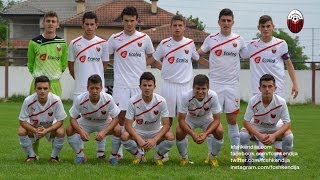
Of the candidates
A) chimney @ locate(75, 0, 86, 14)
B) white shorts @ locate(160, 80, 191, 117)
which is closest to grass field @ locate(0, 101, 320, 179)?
white shorts @ locate(160, 80, 191, 117)

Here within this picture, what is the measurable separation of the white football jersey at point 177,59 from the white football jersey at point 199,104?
0.72m

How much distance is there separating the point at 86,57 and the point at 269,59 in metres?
2.44

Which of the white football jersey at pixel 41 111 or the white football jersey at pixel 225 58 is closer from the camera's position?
the white football jersey at pixel 41 111

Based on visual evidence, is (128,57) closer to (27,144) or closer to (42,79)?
(42,79)

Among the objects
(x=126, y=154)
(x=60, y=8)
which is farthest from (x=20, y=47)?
(x=126, y=154)

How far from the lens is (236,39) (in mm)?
9523

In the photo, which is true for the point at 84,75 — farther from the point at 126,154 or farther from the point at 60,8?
the point at 60,8

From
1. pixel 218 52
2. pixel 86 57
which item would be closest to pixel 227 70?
pixel 218 52

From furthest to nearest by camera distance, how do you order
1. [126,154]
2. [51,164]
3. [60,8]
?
1. [60,8]
2. [126,154]
3. [51,164]

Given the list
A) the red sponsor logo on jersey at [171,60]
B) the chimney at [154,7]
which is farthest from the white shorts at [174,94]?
the chimney at [154,7]

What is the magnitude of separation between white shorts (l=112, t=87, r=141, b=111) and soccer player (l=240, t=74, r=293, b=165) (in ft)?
5.49

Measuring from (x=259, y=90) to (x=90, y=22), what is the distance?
7.84 feet

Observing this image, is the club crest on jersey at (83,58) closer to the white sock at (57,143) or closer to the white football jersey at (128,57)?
the white football jersey at (128,57)

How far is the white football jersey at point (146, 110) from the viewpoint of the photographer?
28.6 ft
